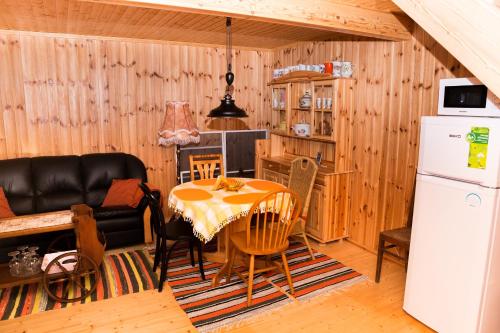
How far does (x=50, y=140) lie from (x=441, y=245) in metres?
4.36

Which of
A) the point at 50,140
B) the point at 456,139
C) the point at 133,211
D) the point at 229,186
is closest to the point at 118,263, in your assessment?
the point at 133,211

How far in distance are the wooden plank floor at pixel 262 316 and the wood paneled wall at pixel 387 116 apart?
0.93m

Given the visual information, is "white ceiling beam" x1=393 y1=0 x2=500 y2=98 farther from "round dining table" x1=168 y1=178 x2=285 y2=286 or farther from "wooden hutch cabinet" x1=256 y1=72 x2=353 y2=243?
"wooden hutch cabinet" x1=256 y1=72 x2=353 y2=243

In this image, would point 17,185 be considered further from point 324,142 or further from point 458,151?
point 458,151

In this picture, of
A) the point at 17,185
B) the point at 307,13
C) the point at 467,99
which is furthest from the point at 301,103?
the point at 17,185

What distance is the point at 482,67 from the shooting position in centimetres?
203

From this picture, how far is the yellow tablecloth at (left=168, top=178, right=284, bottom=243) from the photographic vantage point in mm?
3082

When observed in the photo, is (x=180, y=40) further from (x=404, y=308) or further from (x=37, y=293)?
(x=404, y=308)

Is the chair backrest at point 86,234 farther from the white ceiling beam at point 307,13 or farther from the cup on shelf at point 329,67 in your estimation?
the cup on shelf at point 329,67

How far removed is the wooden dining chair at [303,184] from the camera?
3859 mm

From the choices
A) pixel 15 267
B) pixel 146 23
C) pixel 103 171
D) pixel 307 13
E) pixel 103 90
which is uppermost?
pixel 146 23

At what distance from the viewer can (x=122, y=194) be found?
4.40 metres

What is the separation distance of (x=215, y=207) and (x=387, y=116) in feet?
6.57

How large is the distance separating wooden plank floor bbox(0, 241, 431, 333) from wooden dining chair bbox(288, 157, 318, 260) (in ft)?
2.42
